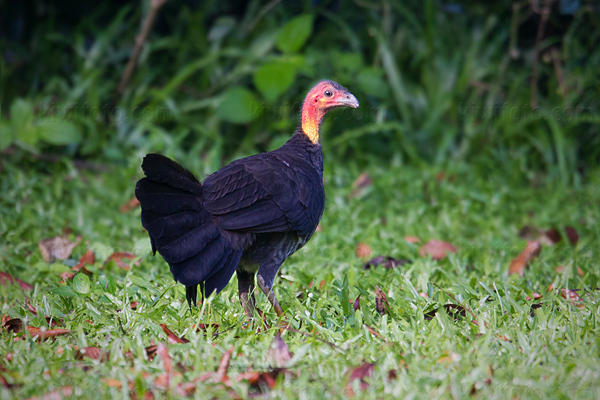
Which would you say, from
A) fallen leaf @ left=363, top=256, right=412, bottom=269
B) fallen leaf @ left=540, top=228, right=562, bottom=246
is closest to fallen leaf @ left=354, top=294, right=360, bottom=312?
fallen leaf @ left=363, top=256, right=412, bottom=269

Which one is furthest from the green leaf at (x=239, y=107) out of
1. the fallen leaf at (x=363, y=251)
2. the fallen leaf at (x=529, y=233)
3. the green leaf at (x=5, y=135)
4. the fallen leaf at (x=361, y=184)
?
the fallen leaf at (x=529, y=233)

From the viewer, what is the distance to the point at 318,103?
12.3 ft

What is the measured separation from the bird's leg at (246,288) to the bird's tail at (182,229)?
0.28 metres

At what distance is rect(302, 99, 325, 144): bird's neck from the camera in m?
3.73

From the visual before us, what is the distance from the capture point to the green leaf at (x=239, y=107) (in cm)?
624

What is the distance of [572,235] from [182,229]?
123 inches

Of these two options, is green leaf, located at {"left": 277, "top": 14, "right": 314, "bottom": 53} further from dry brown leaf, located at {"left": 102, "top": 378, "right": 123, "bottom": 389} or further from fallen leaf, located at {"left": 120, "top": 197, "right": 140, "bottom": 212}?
dry brown leaf, located at {"left": 102, "top": 378, "right": 123, "bottom": 389}

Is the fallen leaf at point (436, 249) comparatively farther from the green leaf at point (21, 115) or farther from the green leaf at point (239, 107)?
the green leaf at point (21, 115)

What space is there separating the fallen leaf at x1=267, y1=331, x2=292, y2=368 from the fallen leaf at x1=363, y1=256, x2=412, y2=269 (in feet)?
4.77

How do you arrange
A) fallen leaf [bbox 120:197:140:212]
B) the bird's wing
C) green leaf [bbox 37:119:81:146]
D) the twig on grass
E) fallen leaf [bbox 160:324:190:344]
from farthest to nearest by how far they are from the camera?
1. the twig on grass
2. green leaf [bbox 37:119:81:146]
3. fallen leaf [bbox 120:197:140:212]
4. the bird's wing
5. fallen leaf [bbox 160:324:190:344]

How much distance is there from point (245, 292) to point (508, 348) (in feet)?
4.50

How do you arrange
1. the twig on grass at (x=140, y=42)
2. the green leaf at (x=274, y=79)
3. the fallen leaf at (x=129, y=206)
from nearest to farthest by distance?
the fallen leaf at (x=129, y=206), the green leaf at (x=274, y=79), the twig on grass at (x=140, y=42)

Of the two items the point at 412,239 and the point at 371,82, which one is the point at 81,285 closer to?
the point at 412,239

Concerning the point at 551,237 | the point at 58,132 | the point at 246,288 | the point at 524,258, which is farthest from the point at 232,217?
the point at 58,132
